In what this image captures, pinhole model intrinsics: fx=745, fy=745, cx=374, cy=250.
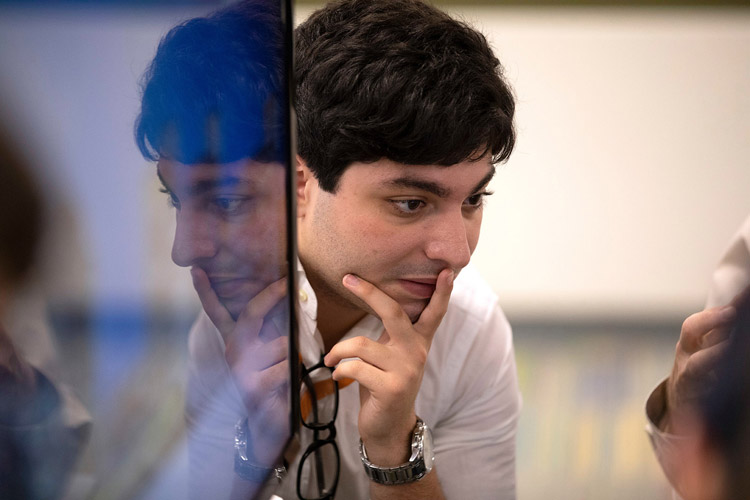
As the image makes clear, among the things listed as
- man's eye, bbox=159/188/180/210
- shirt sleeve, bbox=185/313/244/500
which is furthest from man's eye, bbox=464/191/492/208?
man's eye, bbox=159/188/180/210

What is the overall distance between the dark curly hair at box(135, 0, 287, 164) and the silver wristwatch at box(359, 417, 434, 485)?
1.82ft

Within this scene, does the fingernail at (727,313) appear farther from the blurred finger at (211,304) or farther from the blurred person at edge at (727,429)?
the blurred finger at (211,304)

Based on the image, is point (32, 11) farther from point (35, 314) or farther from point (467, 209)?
point (467, 209)

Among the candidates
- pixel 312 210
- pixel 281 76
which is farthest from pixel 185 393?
pixel 312 210

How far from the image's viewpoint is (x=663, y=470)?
1249 millimetres

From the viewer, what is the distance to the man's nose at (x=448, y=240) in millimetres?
1125

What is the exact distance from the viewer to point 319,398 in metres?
1.25

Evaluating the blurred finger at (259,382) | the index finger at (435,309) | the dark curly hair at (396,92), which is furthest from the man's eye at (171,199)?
the index finger at (435,309)

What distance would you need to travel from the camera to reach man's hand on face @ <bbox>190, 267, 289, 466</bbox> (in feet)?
2.19

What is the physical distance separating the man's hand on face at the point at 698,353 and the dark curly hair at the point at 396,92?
0.40 m

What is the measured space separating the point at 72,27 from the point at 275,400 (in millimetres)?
574

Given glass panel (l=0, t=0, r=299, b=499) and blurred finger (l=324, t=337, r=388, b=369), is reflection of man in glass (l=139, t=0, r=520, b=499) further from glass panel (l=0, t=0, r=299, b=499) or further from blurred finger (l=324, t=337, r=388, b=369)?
glass panel (l=0, t=0, r=299, b=499)

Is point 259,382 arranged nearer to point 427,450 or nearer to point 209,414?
point 209,414

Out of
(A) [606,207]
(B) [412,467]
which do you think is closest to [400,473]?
(B) [412,467]
